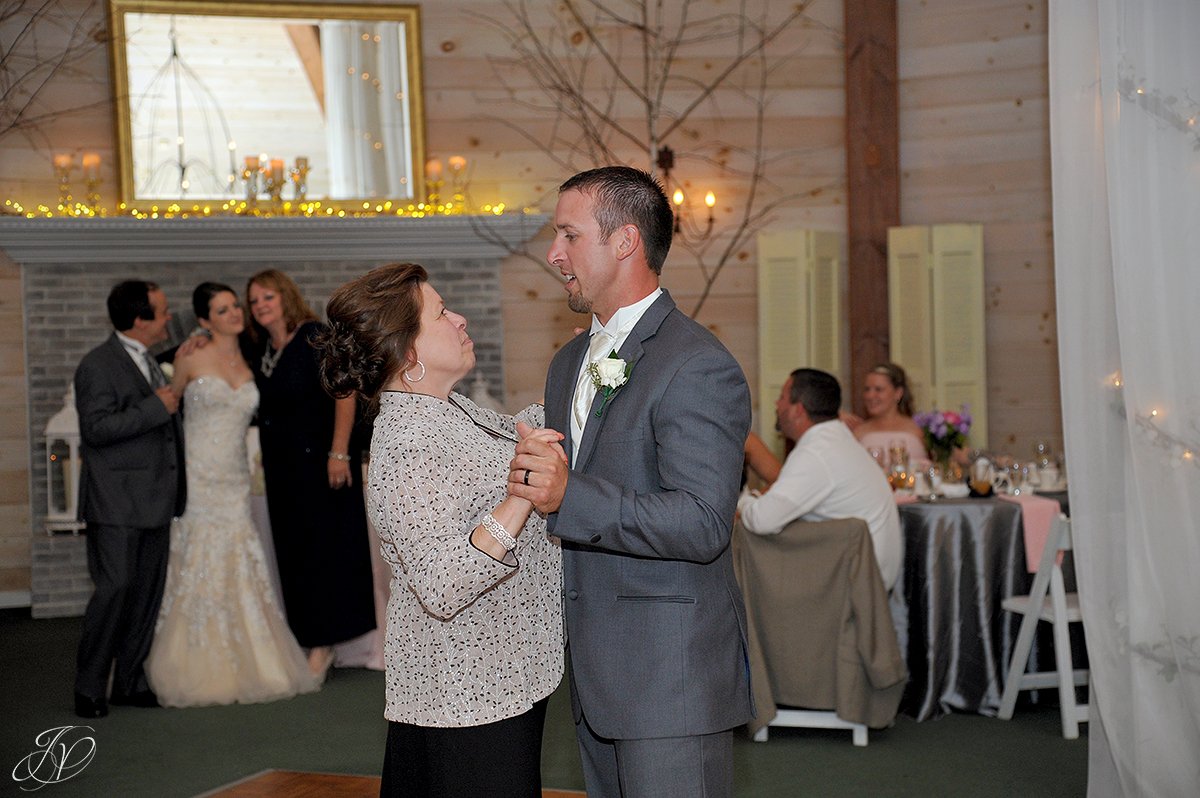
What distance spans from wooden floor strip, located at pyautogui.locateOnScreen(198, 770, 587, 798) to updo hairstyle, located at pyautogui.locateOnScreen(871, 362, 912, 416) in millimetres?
3450

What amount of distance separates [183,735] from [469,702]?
301cm

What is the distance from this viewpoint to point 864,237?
26.6 feet

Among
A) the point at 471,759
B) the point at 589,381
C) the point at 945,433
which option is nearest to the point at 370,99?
the point at 945,433

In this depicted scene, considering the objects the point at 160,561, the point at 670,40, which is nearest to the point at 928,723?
the point at 160,561

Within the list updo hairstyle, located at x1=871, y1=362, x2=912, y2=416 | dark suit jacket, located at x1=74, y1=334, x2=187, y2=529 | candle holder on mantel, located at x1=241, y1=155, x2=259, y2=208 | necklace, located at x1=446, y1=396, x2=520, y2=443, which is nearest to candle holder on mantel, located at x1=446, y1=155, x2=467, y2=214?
candle holder on mantel, located at x1=241, y1=155, x2=259, y2=208

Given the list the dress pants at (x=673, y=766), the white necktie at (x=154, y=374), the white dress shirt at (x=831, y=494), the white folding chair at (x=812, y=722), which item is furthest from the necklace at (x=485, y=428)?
the white necktie at (x=154, y=374)

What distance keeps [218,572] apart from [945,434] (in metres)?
3.49

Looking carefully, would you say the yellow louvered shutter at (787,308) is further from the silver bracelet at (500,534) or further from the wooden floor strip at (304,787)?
the silver bracelet at (500,534)

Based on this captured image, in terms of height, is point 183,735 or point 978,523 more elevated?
point 978,523

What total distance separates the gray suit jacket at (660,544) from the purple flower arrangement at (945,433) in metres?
4.09

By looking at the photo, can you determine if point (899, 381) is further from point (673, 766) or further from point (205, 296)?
point (673, 766)

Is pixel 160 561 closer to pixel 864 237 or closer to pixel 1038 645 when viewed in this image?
pixel 1038 645

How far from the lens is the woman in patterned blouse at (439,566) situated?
6.88 feet

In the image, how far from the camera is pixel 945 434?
598 centimetres
